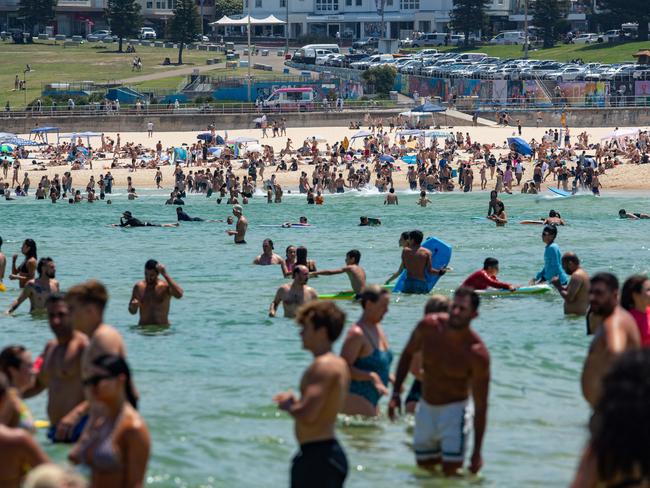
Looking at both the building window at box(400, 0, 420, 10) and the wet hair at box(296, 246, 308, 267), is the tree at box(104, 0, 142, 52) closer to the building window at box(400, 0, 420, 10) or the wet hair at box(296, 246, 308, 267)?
the building window at box(400, 0, 420, 10)

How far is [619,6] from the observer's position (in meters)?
94.7

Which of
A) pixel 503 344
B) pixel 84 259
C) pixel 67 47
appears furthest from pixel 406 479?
pixel 67 47

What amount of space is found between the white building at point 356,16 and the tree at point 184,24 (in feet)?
65.9

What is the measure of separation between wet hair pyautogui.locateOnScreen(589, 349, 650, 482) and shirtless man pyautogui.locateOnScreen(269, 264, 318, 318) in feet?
32.8

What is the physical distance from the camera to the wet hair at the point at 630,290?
933cm

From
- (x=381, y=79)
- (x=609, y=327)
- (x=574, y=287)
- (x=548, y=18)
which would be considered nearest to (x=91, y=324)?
(x=609, y=327)

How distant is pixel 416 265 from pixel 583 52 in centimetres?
7452

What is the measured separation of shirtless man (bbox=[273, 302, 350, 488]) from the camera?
7.30 meters

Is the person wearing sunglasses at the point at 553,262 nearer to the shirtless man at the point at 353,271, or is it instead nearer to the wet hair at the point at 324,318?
the shirtless man at the point at 353,271

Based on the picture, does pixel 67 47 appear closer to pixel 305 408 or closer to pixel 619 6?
pixel 619 6

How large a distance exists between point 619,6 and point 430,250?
80017 millimetres

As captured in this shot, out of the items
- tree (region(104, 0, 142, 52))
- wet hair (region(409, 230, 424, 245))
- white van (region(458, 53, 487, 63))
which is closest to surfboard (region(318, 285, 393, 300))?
wet hair (region(409, 230, 424, 245))

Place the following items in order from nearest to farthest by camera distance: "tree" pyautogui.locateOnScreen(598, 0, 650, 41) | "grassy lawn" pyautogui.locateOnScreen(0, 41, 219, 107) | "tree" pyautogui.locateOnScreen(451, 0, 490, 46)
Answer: "grassy lawn" pyautogui.locateOnScreen(0, 41, 219, 107) → "tree" pyautogui.locateOnScreen(598, 0, 650, 41) → "tree" pyautogui.locateOnScreen(451, 0, 490, 46)

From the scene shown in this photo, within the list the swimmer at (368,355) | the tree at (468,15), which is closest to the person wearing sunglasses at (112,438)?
the swimmer at (368,355)
